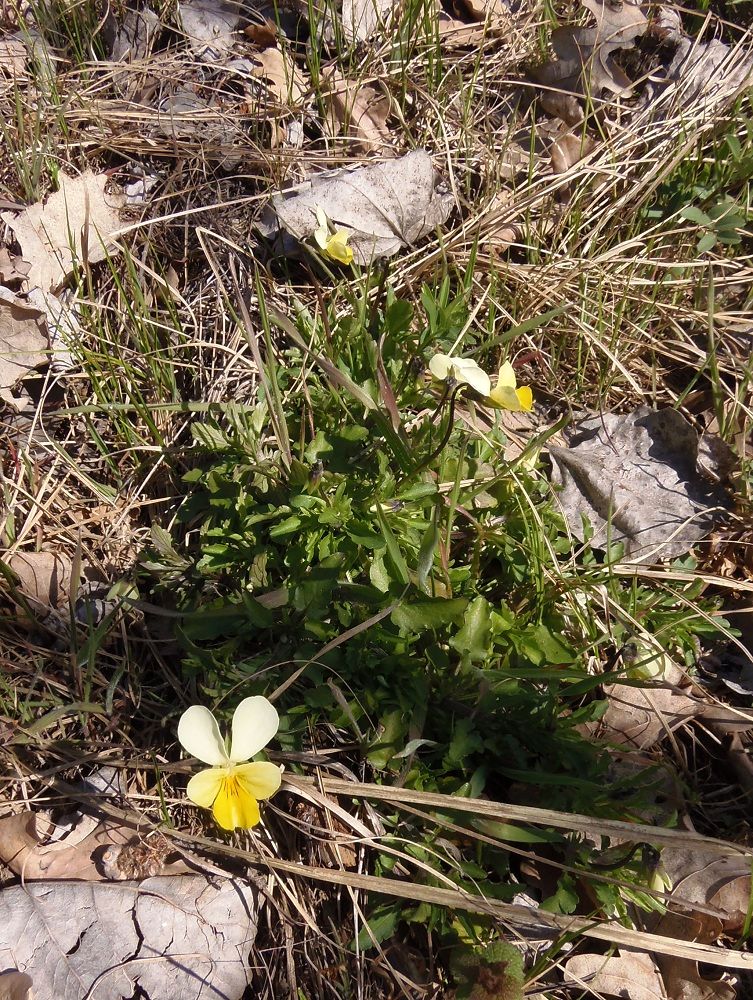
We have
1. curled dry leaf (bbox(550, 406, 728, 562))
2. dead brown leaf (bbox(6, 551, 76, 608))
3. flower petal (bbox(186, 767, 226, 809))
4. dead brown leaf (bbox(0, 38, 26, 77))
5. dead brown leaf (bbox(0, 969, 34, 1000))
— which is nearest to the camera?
flower petal (bbox(186, 767, 226, 809))

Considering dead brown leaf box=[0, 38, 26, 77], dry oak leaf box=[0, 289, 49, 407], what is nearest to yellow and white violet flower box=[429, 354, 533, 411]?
dry oak leaf box=[0, 289, 49, 407]

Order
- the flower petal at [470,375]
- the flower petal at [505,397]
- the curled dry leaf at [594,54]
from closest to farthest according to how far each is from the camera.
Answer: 1. the flower petal at [470,375]
2. the flower petal at [505,397]
3. the curled dry leaf at [594,54]

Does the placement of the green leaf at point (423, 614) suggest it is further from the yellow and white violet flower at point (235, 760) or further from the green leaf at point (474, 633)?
the yellow and white violet flower at point (235, 760)

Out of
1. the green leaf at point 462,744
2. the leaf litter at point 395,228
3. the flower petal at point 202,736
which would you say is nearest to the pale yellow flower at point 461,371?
the leaf litter at point 395,228

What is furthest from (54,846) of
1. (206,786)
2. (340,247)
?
(340,247)

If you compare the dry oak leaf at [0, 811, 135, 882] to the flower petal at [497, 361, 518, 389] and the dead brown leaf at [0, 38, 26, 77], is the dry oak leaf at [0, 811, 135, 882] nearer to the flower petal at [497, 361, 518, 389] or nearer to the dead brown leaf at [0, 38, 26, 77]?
the flower petal at [497, 361, 518, 389]

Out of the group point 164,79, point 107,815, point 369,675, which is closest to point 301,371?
point 369,675

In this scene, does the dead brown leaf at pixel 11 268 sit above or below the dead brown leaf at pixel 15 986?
above

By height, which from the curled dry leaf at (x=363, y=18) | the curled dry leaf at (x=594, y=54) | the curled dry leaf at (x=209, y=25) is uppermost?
the curled dry leaf at (x=209, y=25)
